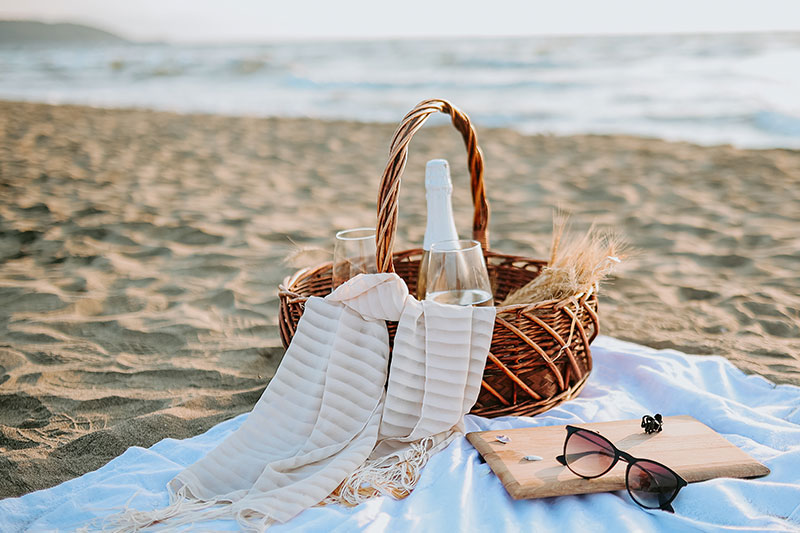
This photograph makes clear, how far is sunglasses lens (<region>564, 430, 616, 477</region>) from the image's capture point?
1140 mm

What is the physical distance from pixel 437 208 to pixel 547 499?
2.49 ft

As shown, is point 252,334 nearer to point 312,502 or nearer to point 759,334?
point 312,502

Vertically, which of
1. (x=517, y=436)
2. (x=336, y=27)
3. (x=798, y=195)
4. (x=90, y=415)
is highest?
(x=336, y=27)

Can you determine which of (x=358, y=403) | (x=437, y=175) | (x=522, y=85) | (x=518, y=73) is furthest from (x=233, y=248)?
(x=518, y=73)

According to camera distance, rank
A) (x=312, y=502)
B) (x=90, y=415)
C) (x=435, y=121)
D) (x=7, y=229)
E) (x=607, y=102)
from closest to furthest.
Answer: (x=312, y=502) < (x=90, y=415) < (x=7, y=229) < (x=435, y=121) < (x=607, y=102)

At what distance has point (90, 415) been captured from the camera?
5.54 ft

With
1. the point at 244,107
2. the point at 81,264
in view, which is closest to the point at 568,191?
the point at 81,264

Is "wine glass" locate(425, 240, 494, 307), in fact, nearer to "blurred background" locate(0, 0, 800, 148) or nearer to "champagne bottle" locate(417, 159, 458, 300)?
"champagne bottle" locate(417, 159, 458, 300)

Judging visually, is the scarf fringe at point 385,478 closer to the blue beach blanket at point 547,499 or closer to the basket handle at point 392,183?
the blue beach blanket at point 547,499

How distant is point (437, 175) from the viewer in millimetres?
1537

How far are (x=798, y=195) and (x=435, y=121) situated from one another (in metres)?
4.31

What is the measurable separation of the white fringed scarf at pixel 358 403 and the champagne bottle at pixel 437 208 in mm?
275

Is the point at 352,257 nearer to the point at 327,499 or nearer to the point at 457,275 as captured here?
the point at 457,275

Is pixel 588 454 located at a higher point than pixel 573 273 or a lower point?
lower
